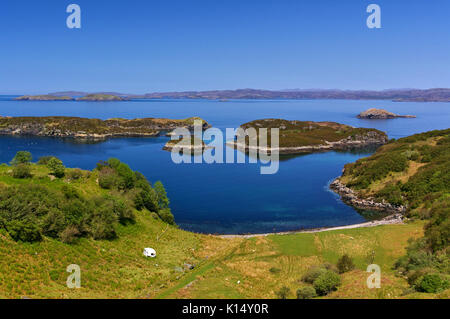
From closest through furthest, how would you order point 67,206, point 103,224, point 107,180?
point 67,206 → point 103,224 → point 107,180

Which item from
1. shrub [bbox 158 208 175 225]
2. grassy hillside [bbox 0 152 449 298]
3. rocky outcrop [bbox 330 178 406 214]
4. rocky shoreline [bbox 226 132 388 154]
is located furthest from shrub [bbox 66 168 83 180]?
rocky shoreline [bbox 226 132 388 154]

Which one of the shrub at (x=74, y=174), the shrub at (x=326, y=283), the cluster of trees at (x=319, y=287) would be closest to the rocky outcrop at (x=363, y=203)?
the cluster of trees at (x=319, y=287)

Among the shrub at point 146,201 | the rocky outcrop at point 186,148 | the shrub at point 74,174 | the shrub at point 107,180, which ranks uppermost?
the shrub at point 74,174

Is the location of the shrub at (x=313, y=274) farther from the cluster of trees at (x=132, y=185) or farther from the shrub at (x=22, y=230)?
the cluster of trees at (x=132, y=185)

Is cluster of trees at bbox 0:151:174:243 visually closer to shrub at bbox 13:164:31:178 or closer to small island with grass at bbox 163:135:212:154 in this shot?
shrub at bbox 13:164:31:178

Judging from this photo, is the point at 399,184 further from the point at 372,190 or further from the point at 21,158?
the point at 21,158

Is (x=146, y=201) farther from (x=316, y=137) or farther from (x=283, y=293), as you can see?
(x=316, y=137)

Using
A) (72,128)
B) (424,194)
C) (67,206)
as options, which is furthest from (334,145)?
(67,206)
